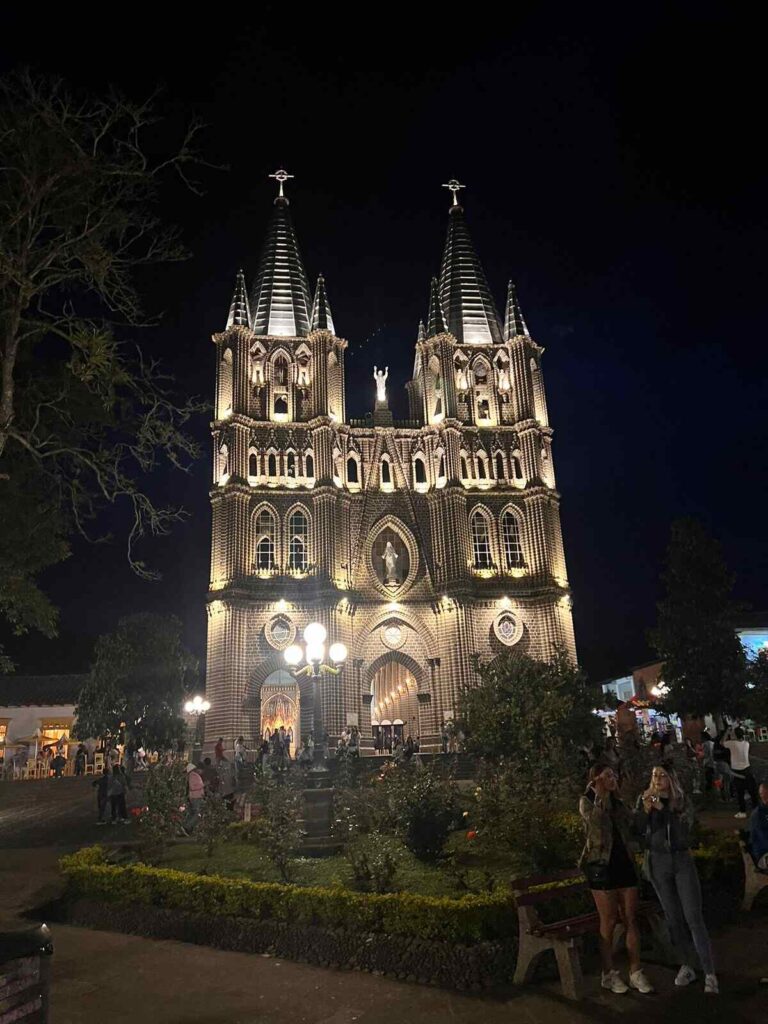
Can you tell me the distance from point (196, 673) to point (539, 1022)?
29.8m

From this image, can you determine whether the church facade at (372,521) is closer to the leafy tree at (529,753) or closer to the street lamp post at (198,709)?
the street lamp post at (198,709)

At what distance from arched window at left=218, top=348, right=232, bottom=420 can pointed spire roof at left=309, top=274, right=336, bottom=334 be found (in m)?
5.05

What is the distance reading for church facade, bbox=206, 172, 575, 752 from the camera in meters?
36.3

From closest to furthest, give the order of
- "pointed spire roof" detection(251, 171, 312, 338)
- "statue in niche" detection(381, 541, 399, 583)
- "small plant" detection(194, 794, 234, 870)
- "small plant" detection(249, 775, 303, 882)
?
"small plant" detection(249, 775, 303, 882), "small plant" detection(194, 794, 234, 870), "statue in niche" detection(381, 541, 399, 583), "pointed spire roof" detection(251, 171, 312, 338)

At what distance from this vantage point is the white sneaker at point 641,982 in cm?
636

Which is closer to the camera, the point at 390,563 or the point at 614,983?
the point at 614,983

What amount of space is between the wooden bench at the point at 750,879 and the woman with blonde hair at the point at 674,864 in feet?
7.66

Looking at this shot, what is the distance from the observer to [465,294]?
4669 centimetres

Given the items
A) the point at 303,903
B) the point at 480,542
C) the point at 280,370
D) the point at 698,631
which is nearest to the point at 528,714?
the point at 303,903

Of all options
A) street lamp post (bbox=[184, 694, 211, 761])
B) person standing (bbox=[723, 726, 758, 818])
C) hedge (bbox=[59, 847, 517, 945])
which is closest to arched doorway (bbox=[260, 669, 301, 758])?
street lamp post (bbox=[184, 694, 211, 761])

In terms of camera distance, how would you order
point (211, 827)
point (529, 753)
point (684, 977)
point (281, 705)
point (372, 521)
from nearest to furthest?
1. point (684, 977)
2. point (211, 827)
3. point (529, 753)
4. point (281, 705)
5. point (372, 521)

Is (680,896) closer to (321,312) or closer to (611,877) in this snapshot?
(611,877)

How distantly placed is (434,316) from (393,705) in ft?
73.4

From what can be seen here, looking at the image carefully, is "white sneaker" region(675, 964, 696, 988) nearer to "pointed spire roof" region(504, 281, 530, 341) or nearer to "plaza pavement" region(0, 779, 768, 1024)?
"plaza pavement" region(0, 779, 768, 1024)
